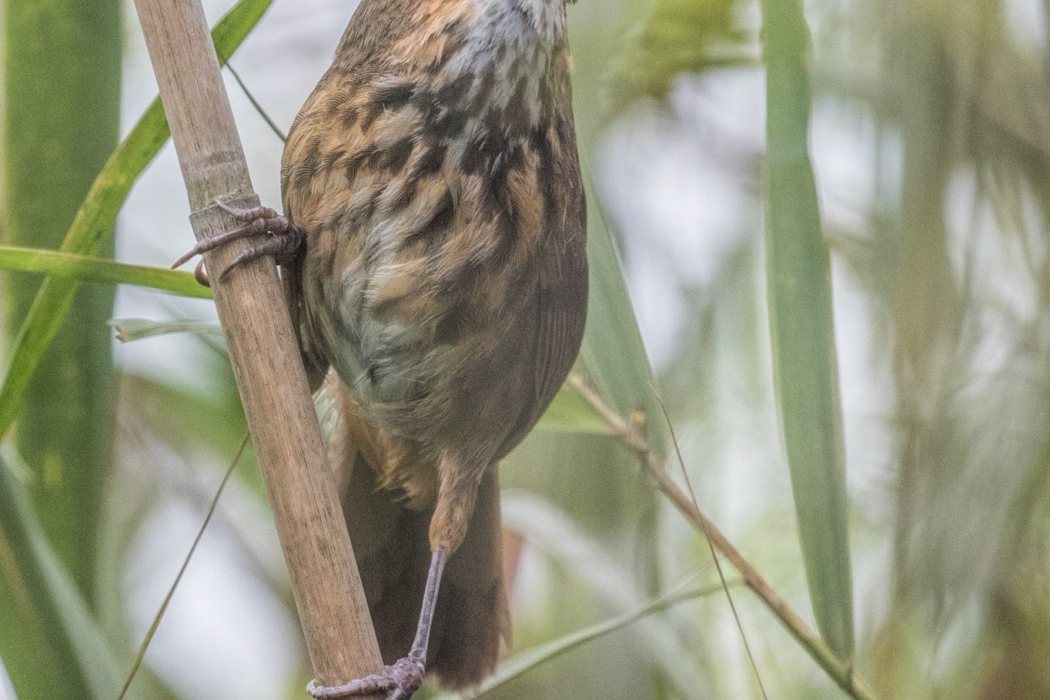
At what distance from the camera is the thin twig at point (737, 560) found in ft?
3.67

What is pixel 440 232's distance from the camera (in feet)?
3.67

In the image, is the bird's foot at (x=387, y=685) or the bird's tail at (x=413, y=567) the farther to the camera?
the bird's tail at (x=413, y=567)

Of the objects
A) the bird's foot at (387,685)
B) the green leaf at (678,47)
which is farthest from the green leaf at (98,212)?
the green leaf at (678,47)

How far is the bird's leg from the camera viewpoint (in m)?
0.92

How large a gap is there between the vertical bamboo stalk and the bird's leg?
0.01 m

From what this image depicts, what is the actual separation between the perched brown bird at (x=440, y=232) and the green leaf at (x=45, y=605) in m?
0.24

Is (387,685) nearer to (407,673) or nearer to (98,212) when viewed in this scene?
(407,673)

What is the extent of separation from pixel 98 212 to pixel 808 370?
0.69 m

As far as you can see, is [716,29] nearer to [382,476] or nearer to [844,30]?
[844,30]

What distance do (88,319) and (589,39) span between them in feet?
2.82

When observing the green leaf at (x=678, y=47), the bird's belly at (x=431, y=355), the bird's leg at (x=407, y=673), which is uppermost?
the green leaf at (x=678, y=47)

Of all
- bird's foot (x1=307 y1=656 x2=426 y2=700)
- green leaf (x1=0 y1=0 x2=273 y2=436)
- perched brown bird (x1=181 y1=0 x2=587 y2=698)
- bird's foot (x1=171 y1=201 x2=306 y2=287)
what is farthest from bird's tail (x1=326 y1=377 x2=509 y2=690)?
green leaf (x1=0 y1=0 x2=273 y2=436)

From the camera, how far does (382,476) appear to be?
4.71 ft

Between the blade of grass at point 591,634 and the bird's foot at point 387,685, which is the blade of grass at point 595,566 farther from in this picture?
the bird's foot at point 387,685
